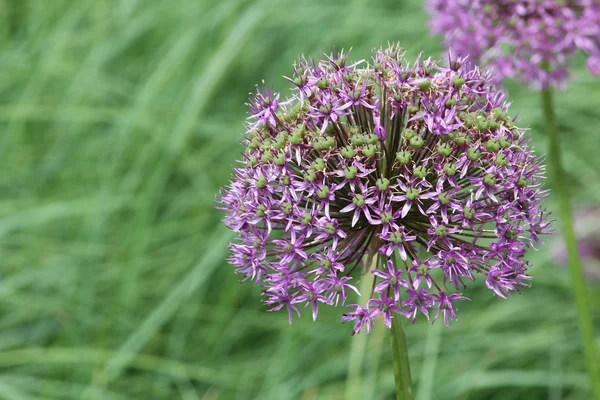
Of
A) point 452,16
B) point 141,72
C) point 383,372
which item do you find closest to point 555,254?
point 383,372

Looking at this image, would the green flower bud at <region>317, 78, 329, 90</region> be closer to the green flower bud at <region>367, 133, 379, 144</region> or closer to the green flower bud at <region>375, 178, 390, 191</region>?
the green flower bud at <region>367, 133, 379, 144</region>

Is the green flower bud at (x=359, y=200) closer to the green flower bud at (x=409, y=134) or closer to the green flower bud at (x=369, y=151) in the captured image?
the green flower bud at (x=369, y=151)

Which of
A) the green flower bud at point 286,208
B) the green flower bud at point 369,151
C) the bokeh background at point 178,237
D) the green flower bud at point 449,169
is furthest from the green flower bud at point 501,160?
the bokeh background at point 178,237

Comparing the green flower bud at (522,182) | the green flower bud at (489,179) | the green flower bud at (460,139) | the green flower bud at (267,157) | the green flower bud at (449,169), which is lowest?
the green flower bud at (489,179)

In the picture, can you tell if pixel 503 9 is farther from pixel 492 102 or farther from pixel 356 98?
pixel 356 98

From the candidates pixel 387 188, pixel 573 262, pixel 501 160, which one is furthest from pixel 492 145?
pixel 573 262

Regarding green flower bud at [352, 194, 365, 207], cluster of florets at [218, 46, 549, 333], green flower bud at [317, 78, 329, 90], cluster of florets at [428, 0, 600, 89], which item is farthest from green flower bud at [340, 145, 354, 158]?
cluster of florets at [428, 0, 600, 89]

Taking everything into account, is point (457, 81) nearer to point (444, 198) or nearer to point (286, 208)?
point (444, 198)

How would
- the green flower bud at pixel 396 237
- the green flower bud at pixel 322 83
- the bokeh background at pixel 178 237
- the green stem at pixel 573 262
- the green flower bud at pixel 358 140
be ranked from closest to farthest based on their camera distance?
the green flower bud at pixel 396 237, the green flower bud at pixel 358 140, the green flower bud at pixel 322 83, the green stem at pixel 573 262, the bokeh background at pixel 178 237
